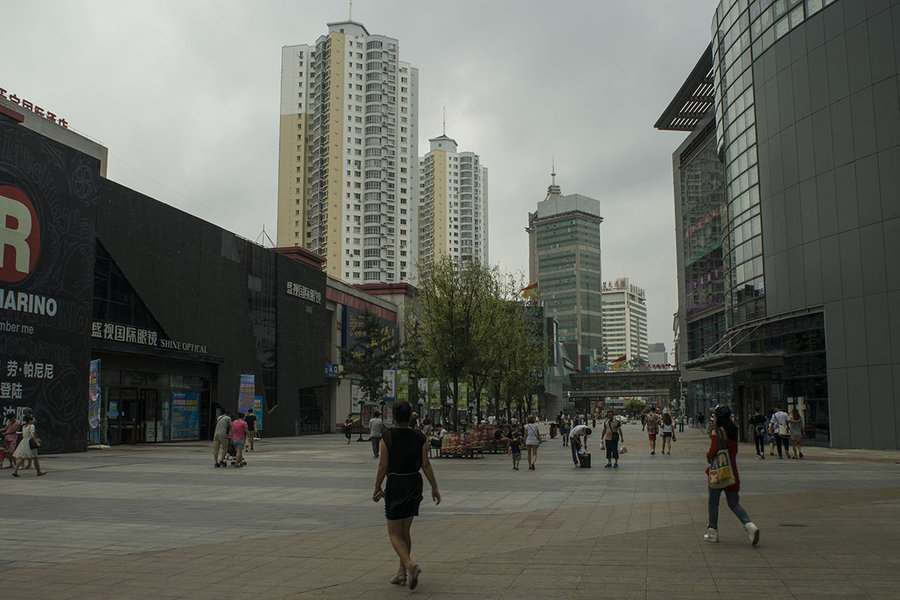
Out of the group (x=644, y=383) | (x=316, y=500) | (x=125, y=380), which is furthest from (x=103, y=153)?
(x=644, y=383)

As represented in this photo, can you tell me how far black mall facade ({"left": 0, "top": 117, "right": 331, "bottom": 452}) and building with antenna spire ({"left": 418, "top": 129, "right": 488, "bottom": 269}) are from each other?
12799 centimetres

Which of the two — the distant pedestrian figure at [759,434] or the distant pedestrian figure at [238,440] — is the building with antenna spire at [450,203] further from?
the distant pedestrian figure at [238,440]

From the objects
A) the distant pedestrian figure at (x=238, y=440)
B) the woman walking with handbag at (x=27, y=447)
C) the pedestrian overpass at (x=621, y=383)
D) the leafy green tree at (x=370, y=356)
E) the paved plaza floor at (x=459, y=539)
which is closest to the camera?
the paved plaza floor at (x=459, y=539)

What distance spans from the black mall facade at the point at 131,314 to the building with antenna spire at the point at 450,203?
128 m

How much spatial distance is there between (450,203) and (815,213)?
157853 mm

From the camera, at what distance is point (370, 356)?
6138 cm

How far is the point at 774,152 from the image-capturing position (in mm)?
34125

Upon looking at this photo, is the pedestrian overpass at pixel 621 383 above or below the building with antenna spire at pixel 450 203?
below

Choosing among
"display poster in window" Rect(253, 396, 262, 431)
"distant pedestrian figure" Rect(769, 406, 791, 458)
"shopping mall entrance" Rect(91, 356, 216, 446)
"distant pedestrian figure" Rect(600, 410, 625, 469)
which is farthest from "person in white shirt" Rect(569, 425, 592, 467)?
"display poster in window" Rect(253, 396, 262, 431)

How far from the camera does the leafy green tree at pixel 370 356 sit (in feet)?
199

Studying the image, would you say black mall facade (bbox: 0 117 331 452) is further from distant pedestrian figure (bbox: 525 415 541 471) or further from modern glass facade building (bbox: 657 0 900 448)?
modern glass facade building (bbox: 657 0 900 448)

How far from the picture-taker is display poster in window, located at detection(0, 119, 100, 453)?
25797mm

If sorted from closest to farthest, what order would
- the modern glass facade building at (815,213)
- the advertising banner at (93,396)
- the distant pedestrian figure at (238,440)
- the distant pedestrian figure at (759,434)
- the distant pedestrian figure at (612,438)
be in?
the distant pedestrian figure at (612,438), the distant pedestrian figure at (238,440), the distant pedestrian figure at (759,434), the modern glass facade building at (815,213), the advertising banner at (93,396)

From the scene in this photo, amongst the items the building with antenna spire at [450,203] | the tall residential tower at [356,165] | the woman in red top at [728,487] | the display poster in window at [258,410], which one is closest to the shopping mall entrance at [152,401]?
the display poster in window at [258,410]
